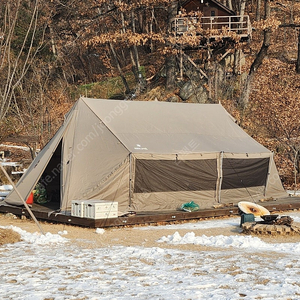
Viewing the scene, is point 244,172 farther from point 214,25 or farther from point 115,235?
point 214,25

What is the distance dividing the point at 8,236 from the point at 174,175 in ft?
16.7

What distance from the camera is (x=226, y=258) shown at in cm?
899

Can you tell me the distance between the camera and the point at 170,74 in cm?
3147

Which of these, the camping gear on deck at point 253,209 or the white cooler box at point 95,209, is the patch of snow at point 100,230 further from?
the camping gear on deck at point 253,209

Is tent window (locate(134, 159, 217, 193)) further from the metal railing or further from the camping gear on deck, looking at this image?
the metal railing

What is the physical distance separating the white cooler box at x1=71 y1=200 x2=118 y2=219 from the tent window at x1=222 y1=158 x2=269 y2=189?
4042 mm

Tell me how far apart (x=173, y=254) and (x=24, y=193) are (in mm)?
6443

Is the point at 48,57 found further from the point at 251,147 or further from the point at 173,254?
the point at 173,254

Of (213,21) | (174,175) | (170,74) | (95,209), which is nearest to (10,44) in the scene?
(174,175)

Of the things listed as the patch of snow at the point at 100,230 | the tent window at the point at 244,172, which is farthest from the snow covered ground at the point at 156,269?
the tent window at the point at 244,172

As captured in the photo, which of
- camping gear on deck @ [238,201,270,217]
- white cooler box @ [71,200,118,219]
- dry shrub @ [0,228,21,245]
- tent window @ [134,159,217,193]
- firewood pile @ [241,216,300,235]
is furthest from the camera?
tent window @ [134,159,217,193]

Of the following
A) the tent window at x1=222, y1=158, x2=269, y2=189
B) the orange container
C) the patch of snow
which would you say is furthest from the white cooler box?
the tent window at x1=222, y1=158, x2=269, y2=189

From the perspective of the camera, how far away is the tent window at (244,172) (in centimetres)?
1545

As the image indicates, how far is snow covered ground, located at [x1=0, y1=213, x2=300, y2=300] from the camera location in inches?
272
